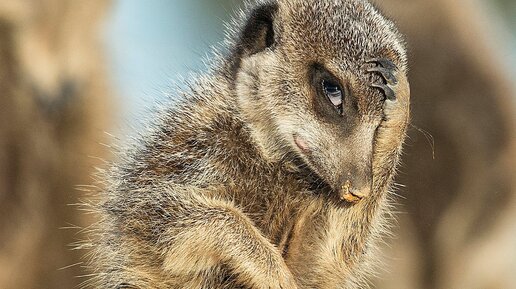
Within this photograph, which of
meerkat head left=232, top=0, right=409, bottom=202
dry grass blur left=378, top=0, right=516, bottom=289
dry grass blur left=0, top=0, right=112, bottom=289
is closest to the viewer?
meerkat head left=232, top=0, right=409, bottom=202

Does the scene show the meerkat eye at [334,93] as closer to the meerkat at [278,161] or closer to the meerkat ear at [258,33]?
the meerkat at [278,161]

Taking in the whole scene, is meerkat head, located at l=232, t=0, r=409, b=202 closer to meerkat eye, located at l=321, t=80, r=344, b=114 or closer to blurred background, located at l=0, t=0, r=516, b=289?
meerkat eye, located at l=321, t=80, r=344, b=114

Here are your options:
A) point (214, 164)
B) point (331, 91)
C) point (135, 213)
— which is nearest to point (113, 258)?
point (135, 213)

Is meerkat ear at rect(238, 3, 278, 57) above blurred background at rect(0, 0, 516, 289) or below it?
above

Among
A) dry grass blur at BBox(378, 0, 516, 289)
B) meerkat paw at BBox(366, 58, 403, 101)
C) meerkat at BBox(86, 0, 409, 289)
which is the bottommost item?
dry grass blur at BBox(378, 0, 516, 289)

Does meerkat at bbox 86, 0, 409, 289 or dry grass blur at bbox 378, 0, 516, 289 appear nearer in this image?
meerkat at bbox 86, 0, 409, 289

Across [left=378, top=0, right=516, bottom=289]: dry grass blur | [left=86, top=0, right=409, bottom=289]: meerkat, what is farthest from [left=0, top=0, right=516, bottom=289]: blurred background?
[left=86, top=0, right=409, bottom=289]: meerkat

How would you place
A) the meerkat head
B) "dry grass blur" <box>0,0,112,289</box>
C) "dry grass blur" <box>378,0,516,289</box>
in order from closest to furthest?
1. the meerkat head
2. "dry grass blur" <box>378,0,516,289</box>
3. "dry grass blur" <box>0,0,112,289</box>
